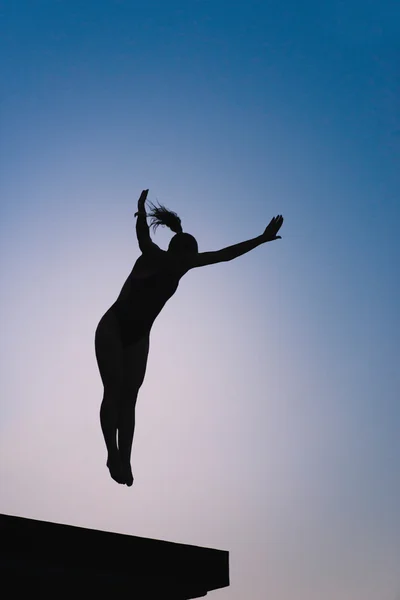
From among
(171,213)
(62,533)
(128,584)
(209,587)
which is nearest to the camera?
(62,533)

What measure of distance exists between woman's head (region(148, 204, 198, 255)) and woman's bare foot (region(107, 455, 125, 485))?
2.33 meters

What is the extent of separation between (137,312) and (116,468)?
1660 millimetres

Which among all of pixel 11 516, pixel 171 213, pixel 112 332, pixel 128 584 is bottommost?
pixel 128 584

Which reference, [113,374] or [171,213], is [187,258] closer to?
[171,213]

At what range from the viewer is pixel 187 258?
716 centimetres

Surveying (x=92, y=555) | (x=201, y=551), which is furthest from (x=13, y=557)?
(x=201, y=551)

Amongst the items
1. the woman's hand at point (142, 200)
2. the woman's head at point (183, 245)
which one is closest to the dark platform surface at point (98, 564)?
the woman's head at point (183, 245)

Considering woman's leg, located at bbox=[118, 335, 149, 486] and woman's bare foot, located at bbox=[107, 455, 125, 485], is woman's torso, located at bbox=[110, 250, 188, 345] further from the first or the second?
woman's bare foot, located at bbox=[107, 455, 125, 485]

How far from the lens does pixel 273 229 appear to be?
24.1 ft

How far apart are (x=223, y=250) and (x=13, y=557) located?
3928mm

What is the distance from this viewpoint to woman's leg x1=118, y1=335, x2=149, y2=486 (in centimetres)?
704

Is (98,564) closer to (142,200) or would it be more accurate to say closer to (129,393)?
(129,393)

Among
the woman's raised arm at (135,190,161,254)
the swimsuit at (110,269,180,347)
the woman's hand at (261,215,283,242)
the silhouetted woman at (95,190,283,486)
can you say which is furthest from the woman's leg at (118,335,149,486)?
the woman's hand at (261,215,283,242)

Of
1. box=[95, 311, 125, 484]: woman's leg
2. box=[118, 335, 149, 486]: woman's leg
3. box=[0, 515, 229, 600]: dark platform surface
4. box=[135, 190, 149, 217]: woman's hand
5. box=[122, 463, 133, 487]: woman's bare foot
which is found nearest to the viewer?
box=[0, 515, 229, 600]: dark platform surface
